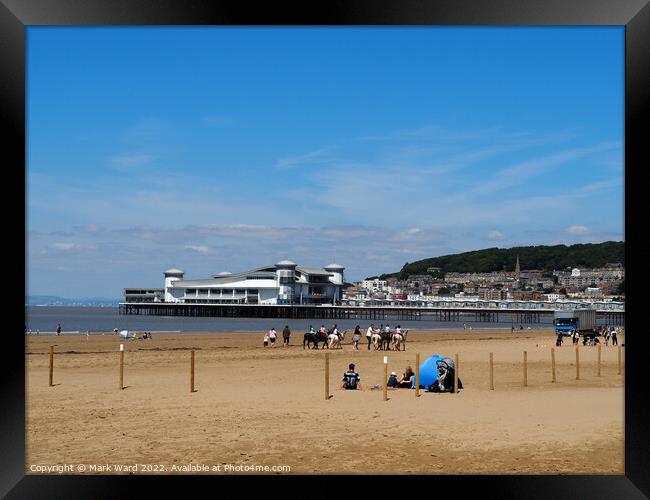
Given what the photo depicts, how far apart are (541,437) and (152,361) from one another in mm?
16379

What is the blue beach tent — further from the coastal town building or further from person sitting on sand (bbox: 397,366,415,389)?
the coastal town building

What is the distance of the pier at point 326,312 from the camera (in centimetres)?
9744

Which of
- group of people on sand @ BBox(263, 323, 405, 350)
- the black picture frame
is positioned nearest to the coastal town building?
group of people on sand @ BBox(263, 323, 405, 350)

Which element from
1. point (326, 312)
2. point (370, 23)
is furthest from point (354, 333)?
point (326, 312)

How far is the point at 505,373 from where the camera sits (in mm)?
17562

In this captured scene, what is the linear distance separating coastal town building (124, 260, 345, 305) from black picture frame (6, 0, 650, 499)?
9686 cm

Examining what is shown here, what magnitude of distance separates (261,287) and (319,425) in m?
93.8

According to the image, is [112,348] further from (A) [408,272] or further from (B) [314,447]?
(A) [408,272]

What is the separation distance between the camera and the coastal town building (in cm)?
10312

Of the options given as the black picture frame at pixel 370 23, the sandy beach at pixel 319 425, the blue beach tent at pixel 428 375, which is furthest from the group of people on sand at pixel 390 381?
the black picture frame at pixel 370 23

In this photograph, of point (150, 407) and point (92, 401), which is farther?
point (92, 401)

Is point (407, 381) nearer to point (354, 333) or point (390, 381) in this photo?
point (390, 381)

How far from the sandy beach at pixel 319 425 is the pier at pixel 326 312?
81.4 meters
